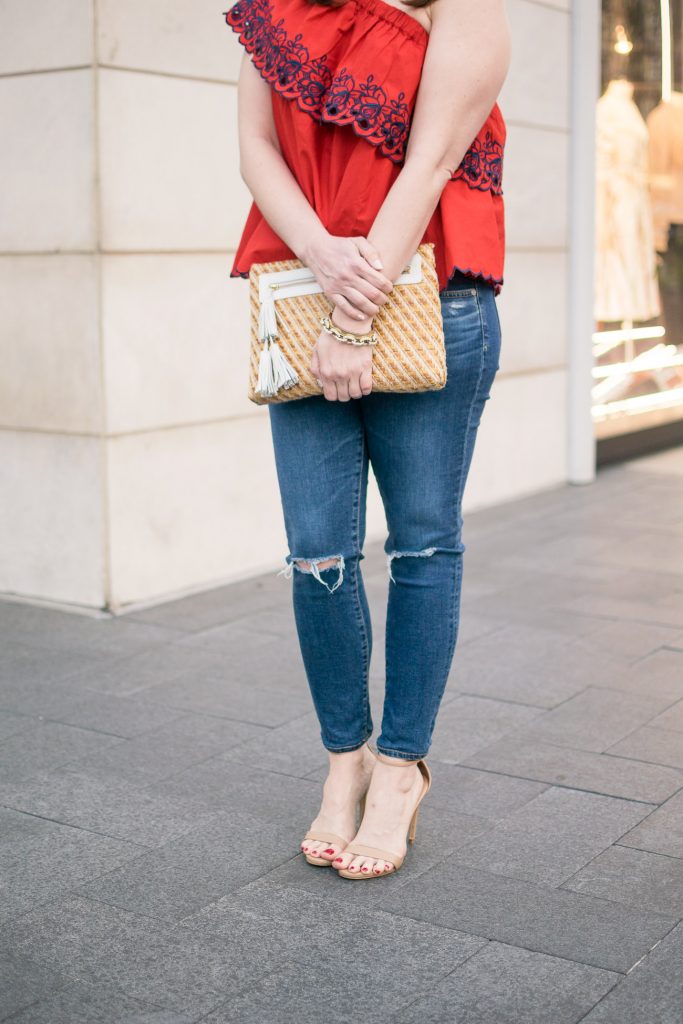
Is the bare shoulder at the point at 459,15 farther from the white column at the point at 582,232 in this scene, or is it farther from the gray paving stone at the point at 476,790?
the white column at the point at 582,232

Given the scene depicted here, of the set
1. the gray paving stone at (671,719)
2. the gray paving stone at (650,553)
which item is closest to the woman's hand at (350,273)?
the gray paving stone at (671,719)

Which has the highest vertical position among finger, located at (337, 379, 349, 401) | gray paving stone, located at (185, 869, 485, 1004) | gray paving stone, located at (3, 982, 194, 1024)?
finger, located at (337, 379, 349, 401)

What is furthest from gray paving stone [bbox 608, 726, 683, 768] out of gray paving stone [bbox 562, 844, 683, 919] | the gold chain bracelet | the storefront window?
the storefront window

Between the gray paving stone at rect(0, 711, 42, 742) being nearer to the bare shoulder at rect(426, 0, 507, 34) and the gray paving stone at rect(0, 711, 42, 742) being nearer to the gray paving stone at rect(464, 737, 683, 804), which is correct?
the gray paving stone at rect(464, 737, 683, 804)

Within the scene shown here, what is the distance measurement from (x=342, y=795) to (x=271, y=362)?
0.87 meters

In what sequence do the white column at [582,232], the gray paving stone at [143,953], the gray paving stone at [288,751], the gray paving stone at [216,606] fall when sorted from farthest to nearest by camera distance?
the white column at [582,232]
the gray paving stone at [216,606]
the gray paving stone at [288,751]
the gray paving stone at [143,953]

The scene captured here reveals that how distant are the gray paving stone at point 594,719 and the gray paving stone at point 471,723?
5cm

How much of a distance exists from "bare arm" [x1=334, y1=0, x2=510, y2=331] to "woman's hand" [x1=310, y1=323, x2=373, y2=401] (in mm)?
41

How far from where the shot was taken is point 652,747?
336 centimetres

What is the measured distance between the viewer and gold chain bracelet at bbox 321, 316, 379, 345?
2.42 metres

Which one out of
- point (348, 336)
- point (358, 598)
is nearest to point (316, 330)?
point (348, 336)

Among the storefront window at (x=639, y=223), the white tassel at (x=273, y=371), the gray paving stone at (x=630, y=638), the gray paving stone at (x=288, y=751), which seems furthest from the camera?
the storefront window at (x=639, y=223)

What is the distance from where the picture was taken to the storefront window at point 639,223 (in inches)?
305

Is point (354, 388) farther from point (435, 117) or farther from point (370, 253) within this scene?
point (435, 117)
